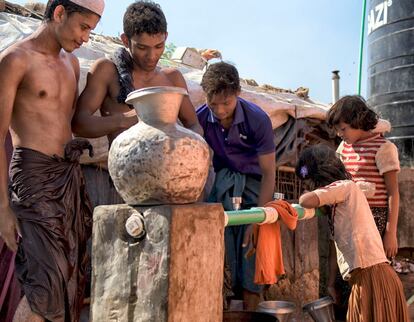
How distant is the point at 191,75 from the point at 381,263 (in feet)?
10.6

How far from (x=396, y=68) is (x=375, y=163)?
556cm

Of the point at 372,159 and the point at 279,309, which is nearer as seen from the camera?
the point at 279,309

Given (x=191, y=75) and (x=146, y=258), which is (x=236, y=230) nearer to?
(x=146, y=258)

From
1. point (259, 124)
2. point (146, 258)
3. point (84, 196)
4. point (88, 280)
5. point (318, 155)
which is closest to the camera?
point (146, 258)

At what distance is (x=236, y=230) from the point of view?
11.5 feet

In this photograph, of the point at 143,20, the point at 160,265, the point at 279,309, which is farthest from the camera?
the point at 143,20

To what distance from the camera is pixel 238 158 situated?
3.57 meters

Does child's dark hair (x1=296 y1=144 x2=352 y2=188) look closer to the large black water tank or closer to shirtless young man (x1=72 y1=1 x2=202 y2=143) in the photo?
shirtless young man (x1=72 y1=1 x2=202 y2=143)

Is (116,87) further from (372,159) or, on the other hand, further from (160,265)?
(372,159)

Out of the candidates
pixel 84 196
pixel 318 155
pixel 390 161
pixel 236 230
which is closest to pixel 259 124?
pixel 318 155

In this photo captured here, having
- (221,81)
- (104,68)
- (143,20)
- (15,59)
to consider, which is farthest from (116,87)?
(221,81)

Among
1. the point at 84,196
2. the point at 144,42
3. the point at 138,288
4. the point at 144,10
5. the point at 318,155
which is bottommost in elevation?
→ the point at 138,288

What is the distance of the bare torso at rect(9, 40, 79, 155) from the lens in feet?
8.55

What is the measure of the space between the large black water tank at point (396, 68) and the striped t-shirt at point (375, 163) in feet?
16.2
